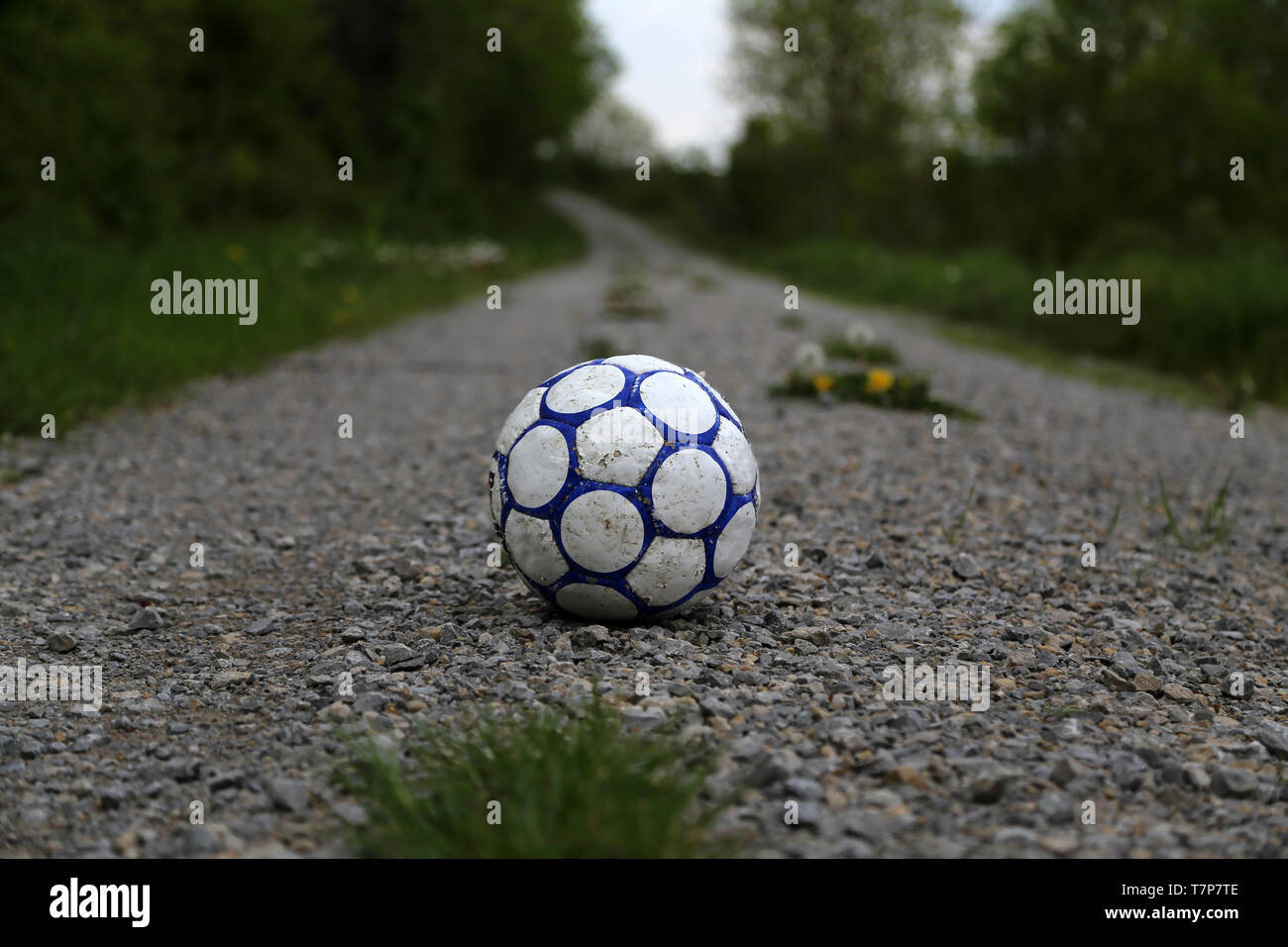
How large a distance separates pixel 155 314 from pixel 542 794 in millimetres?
8639

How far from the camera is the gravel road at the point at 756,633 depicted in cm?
271

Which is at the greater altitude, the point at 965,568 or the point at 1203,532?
the point at 1203,532

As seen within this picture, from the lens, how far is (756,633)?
387 cm

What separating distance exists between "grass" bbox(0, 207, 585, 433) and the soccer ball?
4.82 m

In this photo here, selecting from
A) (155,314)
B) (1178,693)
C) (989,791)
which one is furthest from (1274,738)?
(155,314)

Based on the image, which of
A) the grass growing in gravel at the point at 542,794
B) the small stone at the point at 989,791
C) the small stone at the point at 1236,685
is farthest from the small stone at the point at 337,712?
the small stone at the point at 1236,685

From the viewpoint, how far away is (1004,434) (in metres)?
7.86

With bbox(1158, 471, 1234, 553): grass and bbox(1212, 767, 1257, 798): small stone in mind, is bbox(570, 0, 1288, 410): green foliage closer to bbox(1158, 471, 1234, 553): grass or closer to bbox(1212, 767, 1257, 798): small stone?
bbox(1158, 471, 1234, 553): grass

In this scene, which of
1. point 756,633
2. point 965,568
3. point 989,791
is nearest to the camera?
point 989,791

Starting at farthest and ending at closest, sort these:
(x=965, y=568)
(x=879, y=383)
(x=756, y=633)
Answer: (x=879, y=383)
(x=965, y=568)
(x=756, y=633)

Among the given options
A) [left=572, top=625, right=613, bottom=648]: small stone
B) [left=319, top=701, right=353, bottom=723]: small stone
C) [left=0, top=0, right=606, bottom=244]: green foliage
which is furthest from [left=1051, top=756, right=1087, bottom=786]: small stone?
[left=0, top=0, right=606, bottom=244]: green foliage

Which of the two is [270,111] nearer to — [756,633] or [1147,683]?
[756,633]
